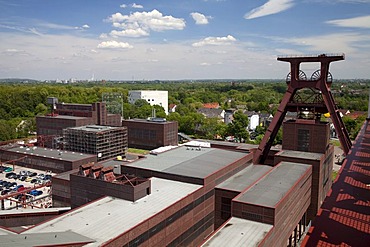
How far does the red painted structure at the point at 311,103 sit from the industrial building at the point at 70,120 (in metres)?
44.2

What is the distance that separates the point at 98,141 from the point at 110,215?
3425 centimetres

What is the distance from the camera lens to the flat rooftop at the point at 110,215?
2189 centimetres

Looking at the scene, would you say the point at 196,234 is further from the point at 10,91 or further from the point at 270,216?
the point at 10,91

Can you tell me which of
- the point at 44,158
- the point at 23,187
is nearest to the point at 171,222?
the point at 23,187

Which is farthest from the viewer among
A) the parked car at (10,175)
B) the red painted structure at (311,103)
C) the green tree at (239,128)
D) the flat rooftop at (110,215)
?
the green tree at (239,128)

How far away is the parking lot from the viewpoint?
134ft

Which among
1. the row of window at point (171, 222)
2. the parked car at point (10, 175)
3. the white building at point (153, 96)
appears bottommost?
the parked car at point (10, 175)

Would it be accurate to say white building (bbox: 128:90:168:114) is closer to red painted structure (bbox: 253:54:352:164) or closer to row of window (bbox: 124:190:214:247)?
red painted structure (bbox: 253:54:352:164)

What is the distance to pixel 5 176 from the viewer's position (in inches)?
2082

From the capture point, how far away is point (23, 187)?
46.3 m

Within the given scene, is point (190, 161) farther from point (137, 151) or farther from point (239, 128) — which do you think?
point (239, 128)

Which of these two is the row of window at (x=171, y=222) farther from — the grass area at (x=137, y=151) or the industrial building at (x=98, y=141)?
the grass area at (x=137, y=151)

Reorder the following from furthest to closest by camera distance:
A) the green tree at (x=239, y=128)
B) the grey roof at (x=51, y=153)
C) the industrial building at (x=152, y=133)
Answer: the green tree at (x=239, y=128)
the industrial building at (x=152, y=133)
the grey roof at (x=51, y=153)

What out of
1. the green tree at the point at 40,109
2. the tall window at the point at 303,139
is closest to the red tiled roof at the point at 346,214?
the tall window at the point at 303,139
